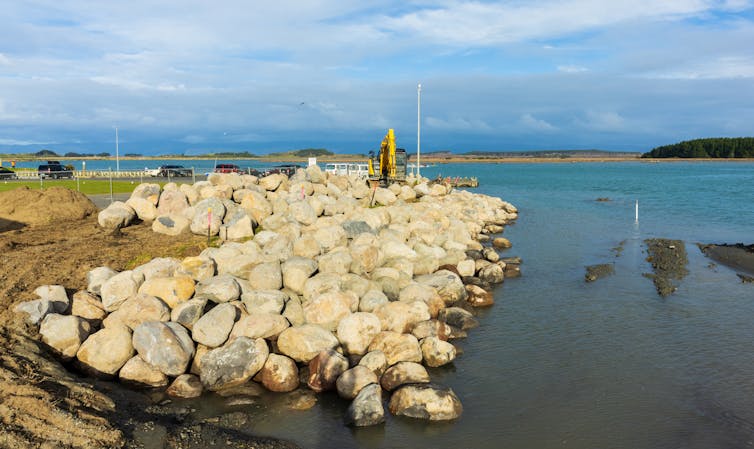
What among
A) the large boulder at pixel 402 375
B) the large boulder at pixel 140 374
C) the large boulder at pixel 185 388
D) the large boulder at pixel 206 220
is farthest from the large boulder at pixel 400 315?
the large boulder at pixel 206 220

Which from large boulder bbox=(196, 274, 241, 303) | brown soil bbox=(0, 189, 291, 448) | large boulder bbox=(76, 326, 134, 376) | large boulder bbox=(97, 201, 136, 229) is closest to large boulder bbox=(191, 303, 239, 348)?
large boulder bbox=(196, 274, 241, 303)

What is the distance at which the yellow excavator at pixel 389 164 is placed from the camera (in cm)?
3953

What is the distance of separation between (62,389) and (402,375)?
5.82 m

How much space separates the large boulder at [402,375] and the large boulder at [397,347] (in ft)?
1.64

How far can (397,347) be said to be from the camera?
1195 centimetres

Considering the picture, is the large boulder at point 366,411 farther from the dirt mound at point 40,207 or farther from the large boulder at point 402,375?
the dirt mound at point 40,207

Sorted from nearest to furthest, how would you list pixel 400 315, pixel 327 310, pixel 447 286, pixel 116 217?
pixel 327 310 < pixel 400 315 < pixel 447 286 < pixel 116 217

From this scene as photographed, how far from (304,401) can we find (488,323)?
21.5 ft

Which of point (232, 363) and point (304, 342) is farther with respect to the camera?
point (304, 342)

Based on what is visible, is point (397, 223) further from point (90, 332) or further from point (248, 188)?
point (90, 332)

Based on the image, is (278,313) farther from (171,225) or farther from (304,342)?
(171,225)

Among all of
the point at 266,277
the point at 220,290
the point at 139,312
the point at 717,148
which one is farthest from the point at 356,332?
the point at 717,148

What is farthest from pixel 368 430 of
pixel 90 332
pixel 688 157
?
pixel 688 157

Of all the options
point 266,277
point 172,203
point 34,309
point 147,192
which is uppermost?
point 147,192
